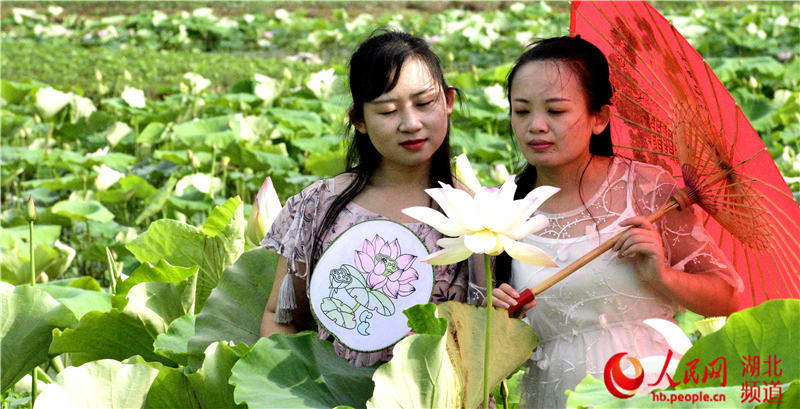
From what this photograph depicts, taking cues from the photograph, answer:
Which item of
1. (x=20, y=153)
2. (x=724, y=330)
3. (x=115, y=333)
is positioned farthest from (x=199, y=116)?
(x=724, y=330)

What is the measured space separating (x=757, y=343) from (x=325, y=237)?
0.60 meters

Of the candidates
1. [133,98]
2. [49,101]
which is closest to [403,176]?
[49,101]

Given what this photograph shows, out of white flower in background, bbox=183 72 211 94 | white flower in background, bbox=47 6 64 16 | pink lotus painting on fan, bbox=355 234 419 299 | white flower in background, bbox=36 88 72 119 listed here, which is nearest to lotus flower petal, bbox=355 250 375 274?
pink lotus painting on fan, bbox=355 234 419 299

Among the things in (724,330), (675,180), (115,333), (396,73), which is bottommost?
(115,333)

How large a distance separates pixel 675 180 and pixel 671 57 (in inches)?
6.5

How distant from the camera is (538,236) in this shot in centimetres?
131

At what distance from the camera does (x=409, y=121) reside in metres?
1.30

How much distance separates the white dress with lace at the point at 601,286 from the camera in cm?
126

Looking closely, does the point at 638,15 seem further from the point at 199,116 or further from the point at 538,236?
the point at 199,116

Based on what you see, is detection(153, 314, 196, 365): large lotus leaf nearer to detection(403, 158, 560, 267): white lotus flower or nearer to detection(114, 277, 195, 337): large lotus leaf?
detection(114, 277, 195, 337): large lotus leaf

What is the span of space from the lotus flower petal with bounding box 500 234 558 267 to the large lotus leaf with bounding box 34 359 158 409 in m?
0.49

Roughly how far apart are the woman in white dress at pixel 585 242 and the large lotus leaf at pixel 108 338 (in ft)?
1.85

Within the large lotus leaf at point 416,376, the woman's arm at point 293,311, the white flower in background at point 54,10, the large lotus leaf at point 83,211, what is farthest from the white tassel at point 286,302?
the white flower in background at point 54,10

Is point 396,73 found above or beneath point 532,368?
above
